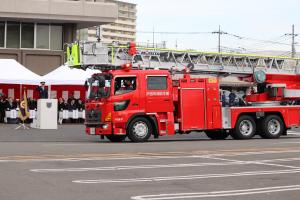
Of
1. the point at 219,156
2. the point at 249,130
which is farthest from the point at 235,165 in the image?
the point at 249,130

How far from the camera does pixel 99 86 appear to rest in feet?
71.0

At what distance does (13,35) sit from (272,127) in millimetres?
25513

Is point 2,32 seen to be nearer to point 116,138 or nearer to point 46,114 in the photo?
point 46,114

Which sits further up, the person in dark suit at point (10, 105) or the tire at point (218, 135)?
the person in dark suit at point (10, 105)

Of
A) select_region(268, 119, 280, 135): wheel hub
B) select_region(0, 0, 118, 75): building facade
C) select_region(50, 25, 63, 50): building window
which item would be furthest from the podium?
select_region(50, 25, 63, 50): building window

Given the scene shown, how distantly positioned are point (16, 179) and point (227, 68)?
16479mm

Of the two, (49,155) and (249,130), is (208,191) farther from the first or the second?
(249,130)

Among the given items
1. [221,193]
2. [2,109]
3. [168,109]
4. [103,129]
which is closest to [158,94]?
[168,109]

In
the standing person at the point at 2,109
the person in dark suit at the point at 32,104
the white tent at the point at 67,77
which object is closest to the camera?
the white tent at the point at 67,77

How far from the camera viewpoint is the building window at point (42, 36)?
146 ft

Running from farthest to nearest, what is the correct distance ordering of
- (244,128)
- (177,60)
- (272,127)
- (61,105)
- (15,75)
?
(61,105) → (15,75) → (177,60) → (272,127) → (244,128)

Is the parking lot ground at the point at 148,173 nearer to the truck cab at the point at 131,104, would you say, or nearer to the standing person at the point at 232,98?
the truck cab at the point at 131,104

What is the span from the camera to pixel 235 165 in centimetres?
1356

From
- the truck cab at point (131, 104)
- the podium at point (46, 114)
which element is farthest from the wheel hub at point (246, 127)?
the podium at point (46, 114)
